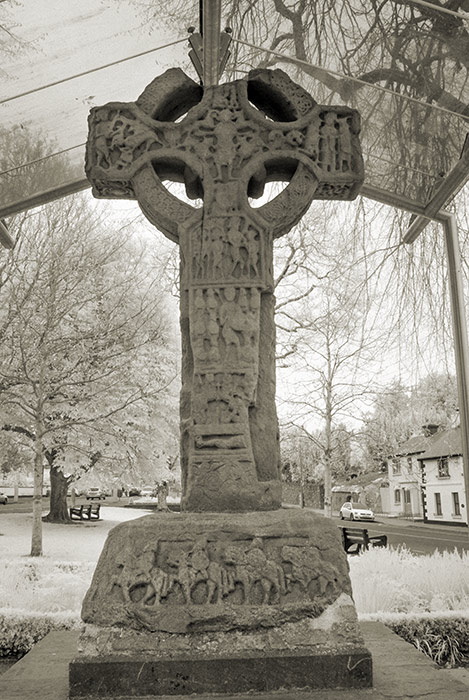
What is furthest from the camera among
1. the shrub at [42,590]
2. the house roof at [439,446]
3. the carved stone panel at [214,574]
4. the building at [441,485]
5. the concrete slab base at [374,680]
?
the building at [441,485]

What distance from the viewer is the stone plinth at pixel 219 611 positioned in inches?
90.7

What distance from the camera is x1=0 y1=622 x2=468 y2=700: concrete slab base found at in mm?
2248

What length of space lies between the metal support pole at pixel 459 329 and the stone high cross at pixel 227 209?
2.06m

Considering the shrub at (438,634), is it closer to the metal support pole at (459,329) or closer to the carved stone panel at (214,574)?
the metal support pole at (459,329)

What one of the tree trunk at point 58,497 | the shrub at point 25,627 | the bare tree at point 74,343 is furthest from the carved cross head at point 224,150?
the tree trunk at point 58,497

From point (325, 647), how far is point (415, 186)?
4620mm

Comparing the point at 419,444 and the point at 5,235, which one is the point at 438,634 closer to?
the point at 5,235

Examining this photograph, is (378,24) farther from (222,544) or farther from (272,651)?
(272,651)

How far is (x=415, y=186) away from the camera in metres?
5.71

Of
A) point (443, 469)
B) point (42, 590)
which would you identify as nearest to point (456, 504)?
point (443, 469)

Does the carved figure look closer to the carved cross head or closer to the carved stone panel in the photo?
the carved stone panel

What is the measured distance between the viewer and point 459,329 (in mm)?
5285

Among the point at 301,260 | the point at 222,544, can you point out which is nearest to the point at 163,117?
the point at 222,544

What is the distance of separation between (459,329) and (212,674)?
3.98 m
